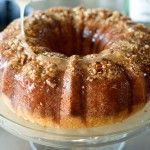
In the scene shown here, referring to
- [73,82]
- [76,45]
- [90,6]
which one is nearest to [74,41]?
[76,45]

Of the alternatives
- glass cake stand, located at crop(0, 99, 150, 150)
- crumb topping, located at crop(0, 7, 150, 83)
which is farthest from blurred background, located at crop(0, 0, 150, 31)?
glass cake stand, located at crop(0, 99, 150, 150)

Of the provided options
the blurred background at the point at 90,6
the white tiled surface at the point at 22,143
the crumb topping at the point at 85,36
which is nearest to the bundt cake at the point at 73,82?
the crumb topping at the point at 85,36

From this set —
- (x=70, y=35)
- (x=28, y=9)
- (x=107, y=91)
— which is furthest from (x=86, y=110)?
(x=28, y=9)

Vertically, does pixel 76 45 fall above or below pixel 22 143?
above

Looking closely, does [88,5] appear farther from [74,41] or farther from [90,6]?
[74,41]

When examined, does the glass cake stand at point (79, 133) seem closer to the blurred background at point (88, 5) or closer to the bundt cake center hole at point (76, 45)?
the blurred background at point (88, 5)
